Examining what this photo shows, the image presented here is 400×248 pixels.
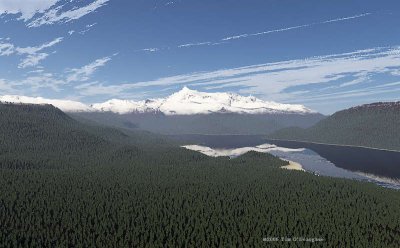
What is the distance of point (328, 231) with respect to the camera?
187 m

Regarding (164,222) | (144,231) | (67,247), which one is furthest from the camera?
(164,222)

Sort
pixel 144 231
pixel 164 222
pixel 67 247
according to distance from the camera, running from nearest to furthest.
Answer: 1. pixel 67 247
2. pixel 144 231
3. pixel 164 222

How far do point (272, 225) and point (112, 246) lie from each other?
76.7m

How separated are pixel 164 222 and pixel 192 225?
13965 mm

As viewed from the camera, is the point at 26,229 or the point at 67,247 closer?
the point at 67,247

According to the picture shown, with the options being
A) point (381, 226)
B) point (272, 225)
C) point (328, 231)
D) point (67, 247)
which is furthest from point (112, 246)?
point (381, 226)

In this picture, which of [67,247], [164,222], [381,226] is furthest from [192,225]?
[381,226]

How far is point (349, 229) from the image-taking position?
186625mm

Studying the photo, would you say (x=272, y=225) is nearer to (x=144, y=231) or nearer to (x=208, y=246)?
(x=208, y=246)

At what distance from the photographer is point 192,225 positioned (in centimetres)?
19538

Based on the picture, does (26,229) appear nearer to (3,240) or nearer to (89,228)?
(3,240)

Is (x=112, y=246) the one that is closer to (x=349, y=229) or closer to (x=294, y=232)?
(x=294, y=232)

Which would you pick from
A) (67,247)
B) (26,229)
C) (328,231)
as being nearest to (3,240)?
(26,229)

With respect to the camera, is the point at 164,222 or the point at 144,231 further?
the point at 164,222
